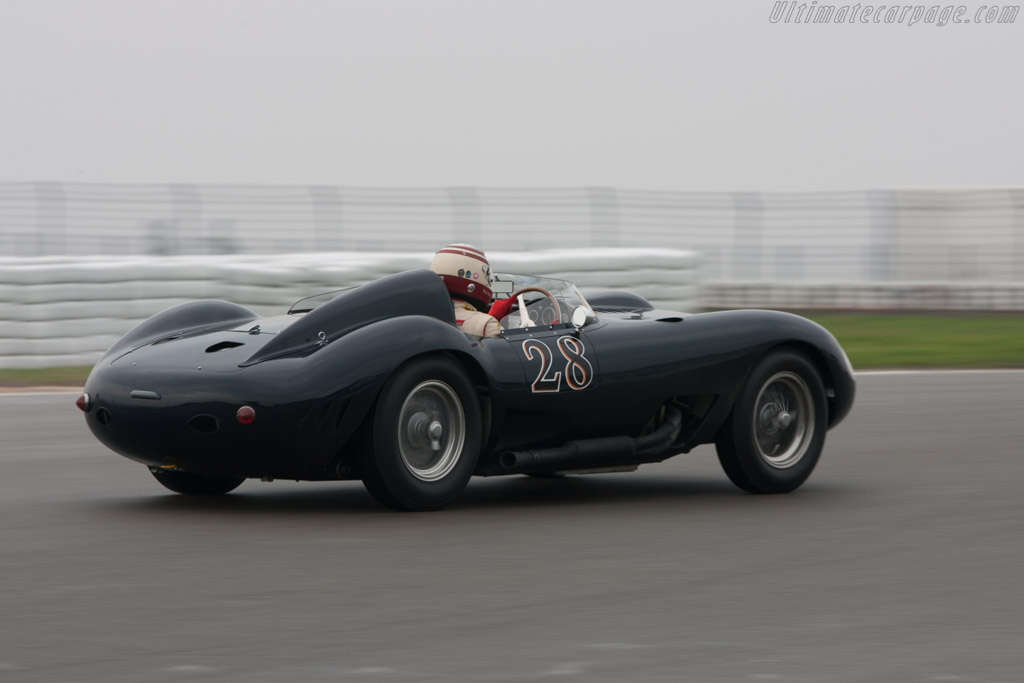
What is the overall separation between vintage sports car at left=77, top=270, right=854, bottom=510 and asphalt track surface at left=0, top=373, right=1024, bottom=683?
0.23m

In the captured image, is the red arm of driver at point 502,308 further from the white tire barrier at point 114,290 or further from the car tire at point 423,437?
the white tire barrier at point 114,290

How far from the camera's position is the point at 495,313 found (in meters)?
7.43

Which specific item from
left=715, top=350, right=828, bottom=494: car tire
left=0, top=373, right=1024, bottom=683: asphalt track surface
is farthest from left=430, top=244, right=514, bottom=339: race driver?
left=715, top=350, right=828, bottom=494: car tire

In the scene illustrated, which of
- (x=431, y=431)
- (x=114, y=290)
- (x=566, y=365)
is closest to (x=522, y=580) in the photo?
(x=431, y=431)

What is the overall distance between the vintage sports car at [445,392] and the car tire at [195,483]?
1 cm

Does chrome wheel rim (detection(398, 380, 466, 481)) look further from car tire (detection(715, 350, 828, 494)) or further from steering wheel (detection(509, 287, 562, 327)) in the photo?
car tire (detection(715, 350, 828, 494))

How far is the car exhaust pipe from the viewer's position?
7011mm

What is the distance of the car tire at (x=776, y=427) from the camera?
7.56 m

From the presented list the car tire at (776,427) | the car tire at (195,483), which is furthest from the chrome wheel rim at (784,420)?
the car tire at (195,483)

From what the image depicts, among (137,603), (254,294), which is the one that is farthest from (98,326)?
(137,603)

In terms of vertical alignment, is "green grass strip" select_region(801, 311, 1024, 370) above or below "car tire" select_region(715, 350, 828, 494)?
below

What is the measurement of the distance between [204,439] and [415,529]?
940 mm

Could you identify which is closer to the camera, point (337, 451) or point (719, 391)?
point (337, 451)

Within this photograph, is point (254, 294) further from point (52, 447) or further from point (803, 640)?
point (803, 640)
